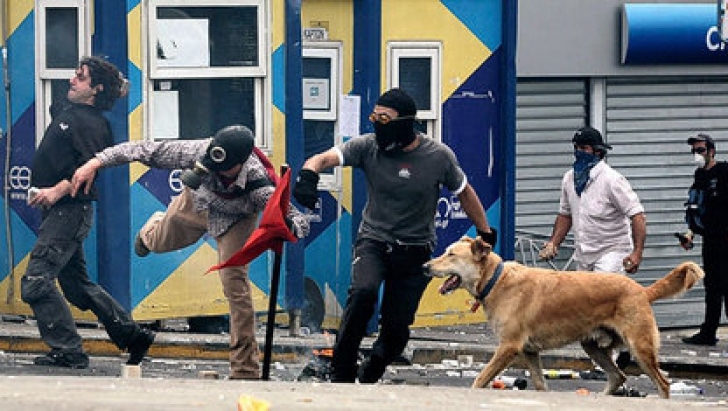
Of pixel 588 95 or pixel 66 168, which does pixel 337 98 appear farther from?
pixel 588 95

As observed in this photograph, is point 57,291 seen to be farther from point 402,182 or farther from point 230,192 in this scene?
point 402,182

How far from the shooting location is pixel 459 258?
12273 millimetres

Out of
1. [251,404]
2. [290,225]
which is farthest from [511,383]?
[251,404]

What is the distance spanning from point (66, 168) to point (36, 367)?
1204 mm

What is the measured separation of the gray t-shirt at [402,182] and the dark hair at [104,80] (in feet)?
6.24

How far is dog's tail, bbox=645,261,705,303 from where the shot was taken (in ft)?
41.3

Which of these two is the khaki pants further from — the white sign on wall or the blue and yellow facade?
the white sign on wall

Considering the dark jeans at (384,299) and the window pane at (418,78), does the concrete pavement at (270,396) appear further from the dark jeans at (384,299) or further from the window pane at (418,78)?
the window pane at (418,78)

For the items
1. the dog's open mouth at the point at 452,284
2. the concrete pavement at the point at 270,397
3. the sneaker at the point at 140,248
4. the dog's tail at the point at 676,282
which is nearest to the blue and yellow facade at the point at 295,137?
the sneaker at the point at 140,248

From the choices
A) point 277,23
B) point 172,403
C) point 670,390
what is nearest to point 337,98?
point 277,23

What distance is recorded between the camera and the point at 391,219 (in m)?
12.1

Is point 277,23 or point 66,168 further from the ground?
point 277,23

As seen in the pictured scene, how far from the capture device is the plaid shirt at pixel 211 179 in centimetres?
1202

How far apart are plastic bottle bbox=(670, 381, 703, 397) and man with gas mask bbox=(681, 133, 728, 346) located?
2.60 m
